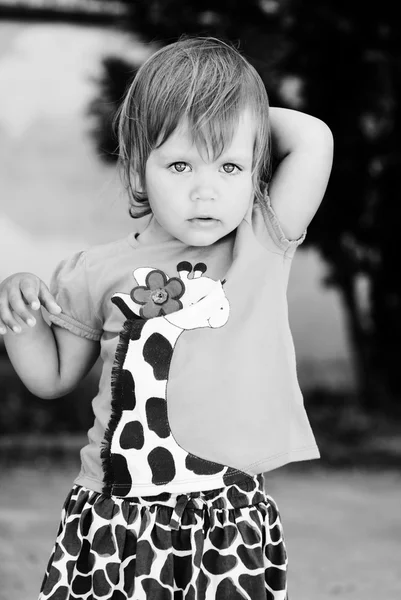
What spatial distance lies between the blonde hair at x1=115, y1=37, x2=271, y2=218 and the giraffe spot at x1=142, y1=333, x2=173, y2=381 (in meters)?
0.23

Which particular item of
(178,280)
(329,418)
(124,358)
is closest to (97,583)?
(124,358)

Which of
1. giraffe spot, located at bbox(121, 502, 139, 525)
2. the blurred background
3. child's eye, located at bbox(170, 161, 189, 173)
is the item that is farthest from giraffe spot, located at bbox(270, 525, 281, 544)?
the blurred background

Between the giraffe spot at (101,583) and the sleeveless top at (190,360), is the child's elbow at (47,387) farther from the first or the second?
the giraffe spot at (101,583)

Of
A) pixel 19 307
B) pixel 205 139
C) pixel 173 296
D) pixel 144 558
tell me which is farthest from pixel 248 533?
pixel 205 139

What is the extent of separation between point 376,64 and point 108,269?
11.3ft

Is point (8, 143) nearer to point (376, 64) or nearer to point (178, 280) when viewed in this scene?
point (376, 64)

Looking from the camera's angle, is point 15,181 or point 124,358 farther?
point 15,181

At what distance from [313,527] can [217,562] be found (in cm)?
201

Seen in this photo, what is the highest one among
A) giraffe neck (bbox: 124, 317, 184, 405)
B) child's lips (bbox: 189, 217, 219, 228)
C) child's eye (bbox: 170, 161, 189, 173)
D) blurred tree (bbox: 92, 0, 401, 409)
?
blurred tree (bbox: 92, 0, 401, 409)

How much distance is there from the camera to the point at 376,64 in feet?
14.6

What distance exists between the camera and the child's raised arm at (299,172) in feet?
4.52

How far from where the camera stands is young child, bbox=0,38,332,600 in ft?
4.14

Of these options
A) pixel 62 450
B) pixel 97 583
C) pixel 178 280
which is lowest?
pixel 62 450

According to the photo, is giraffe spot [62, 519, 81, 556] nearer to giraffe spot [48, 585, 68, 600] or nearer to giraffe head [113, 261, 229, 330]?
giraffe spot [48, 585, 68, 600]
